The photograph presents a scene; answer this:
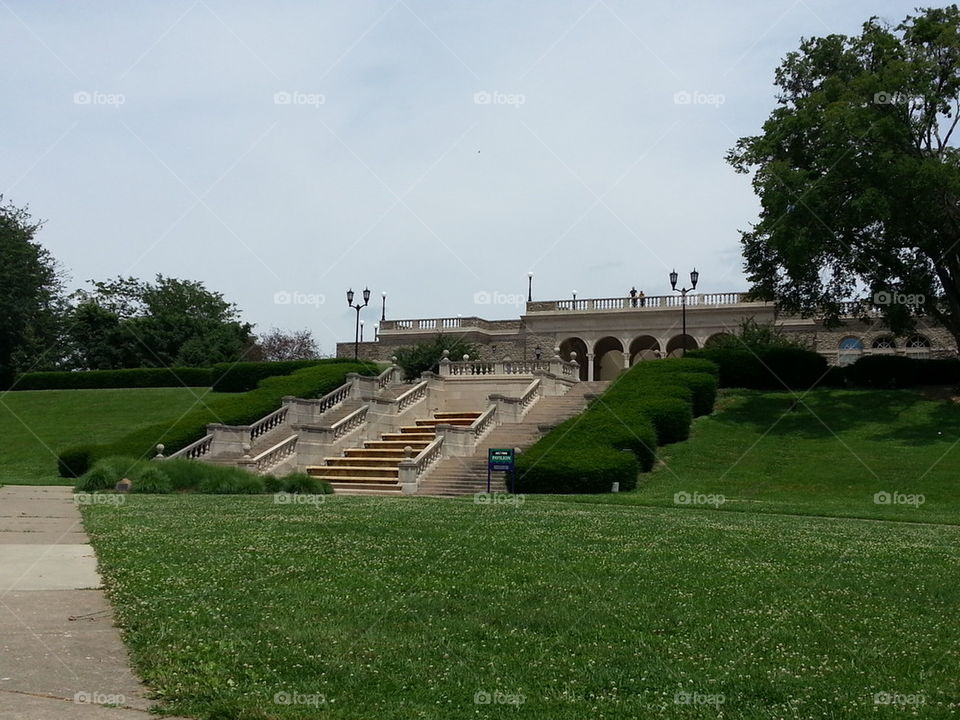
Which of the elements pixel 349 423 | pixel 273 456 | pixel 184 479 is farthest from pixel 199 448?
pixel 184 479

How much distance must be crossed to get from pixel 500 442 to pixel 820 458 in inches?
434

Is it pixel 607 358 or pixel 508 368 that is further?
pixel 607 358

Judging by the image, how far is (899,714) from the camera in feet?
19.1

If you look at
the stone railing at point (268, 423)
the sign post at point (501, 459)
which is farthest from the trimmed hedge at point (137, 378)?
the sign post at point (501, 459)

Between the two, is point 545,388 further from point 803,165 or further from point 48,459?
point 48,459

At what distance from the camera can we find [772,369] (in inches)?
1658

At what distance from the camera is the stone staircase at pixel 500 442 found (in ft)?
99.7

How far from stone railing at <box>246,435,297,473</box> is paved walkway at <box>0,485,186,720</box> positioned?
69.4 feet

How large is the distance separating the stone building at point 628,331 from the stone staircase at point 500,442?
56.8ft

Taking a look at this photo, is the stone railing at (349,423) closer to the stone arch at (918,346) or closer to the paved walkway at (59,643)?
the paved walkway at (59,643)

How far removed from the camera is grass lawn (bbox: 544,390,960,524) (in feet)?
82.3

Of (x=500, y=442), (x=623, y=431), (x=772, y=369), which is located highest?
(x=772, y=369)

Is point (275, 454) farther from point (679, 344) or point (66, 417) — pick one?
point (679, 344)

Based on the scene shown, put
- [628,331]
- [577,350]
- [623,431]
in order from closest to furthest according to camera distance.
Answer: [623,431] → [628,331] → [577,350]
